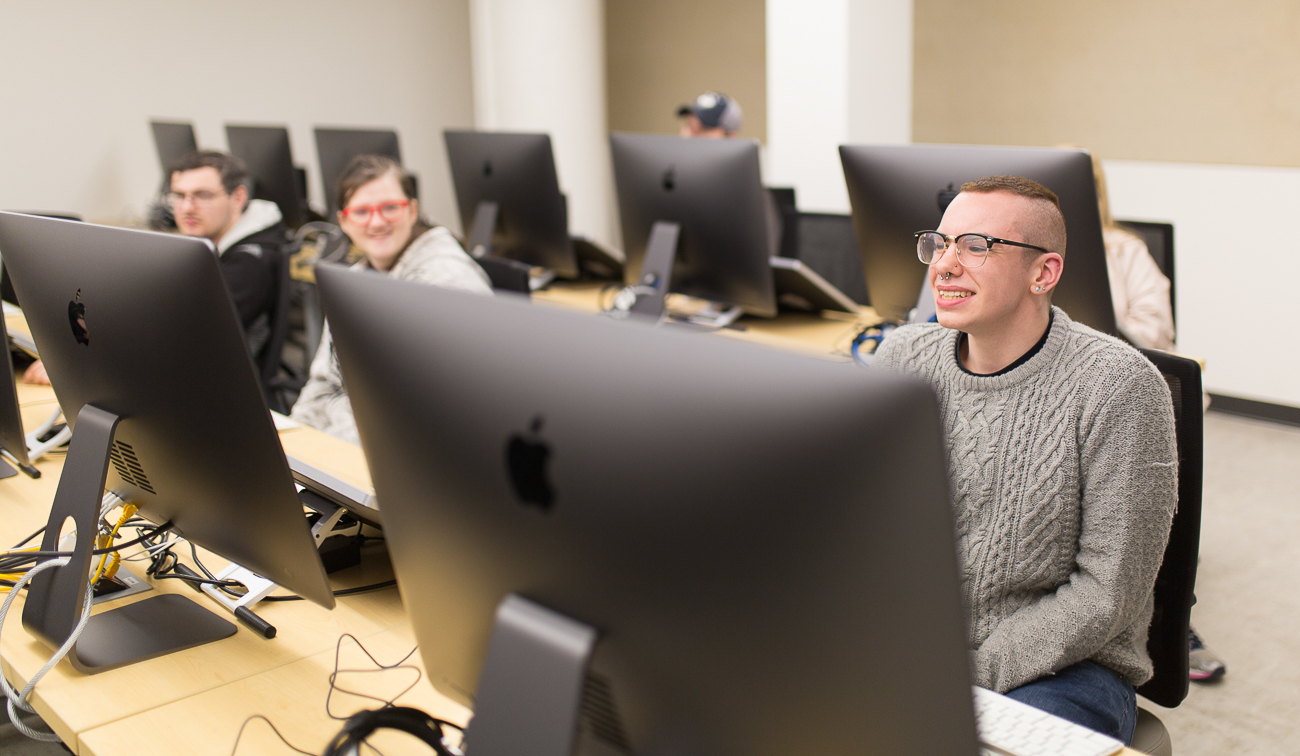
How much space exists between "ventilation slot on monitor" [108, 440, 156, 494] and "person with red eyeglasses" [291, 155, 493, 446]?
106cm

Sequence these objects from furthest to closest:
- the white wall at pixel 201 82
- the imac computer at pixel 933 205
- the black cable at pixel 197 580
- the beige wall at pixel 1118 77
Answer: the white wall at pixel 201 82, the beige wall at pixel 1118 77, the imac computer at pixel 933 205, the black cable at pixel 197 580

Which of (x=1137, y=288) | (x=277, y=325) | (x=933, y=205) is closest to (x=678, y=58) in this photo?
(x=277, y=325)

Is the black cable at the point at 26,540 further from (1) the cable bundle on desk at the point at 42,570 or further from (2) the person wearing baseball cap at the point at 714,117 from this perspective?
(2) the person wearing baseball cap at the point at 714,117

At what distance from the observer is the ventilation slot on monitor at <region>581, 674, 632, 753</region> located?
2.29 feet

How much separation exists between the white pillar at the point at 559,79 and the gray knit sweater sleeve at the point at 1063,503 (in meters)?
4.18

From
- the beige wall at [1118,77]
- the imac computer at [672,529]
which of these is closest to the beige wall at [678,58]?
the beige wall at [1118,77]

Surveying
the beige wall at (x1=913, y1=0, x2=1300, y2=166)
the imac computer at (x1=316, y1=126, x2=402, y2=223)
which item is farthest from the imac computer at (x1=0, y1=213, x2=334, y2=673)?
the beige wall at (x1=913, y1=0, x2=1300, y2=166)

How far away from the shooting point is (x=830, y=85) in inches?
164

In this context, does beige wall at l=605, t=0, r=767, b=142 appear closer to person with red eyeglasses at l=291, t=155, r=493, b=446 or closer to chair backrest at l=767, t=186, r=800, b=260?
chair backrest at l=767, t=186, r=800, b=260

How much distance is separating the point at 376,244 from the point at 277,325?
69 cm

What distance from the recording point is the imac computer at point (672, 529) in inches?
22.2

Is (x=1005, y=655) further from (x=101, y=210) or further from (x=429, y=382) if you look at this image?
(x=101, y=210)

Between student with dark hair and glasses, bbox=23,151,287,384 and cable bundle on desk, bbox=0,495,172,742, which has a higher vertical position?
student with dark hair and glasses, bbox=23,151,287,384

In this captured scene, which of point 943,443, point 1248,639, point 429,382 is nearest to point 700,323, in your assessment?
point 1248,639
